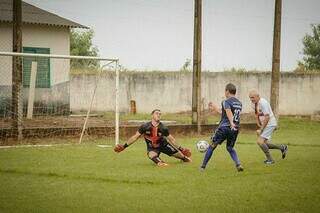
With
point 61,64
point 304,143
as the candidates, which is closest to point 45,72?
point 61,64

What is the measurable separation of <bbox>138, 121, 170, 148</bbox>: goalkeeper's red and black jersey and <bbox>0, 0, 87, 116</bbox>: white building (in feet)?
41.4

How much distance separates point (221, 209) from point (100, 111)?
2689cm

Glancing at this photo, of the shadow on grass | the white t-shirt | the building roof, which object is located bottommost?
the shadow on grass

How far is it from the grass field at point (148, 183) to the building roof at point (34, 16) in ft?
41.2

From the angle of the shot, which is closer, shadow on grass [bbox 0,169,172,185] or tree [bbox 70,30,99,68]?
shadow on grass [bbox 0,169,172,185]

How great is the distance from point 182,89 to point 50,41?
10.0 meters

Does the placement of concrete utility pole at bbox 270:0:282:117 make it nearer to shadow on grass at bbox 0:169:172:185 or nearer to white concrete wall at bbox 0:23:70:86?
white concrete wall at bbox 0:23:70:86

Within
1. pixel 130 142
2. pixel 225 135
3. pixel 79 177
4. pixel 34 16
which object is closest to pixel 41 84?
pixel 34 16

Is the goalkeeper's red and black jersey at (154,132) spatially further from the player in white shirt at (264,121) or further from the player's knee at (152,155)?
the player in white shirt at (264,121)

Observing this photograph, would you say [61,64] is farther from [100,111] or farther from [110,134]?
[110,134]

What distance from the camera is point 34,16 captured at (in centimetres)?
3047

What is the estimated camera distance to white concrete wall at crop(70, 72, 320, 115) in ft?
121

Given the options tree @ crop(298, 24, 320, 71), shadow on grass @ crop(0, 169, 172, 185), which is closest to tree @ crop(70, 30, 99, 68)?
tree @ crop(298, 24, 320, 71)

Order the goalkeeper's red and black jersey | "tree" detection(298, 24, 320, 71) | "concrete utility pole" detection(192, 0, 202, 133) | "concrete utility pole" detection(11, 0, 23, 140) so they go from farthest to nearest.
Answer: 1. "tree" detection(298, 24, 320, 71)
2. "concrete utility pole" detection(192, 0, 202, 133)
3. "concrete utility pole" detection(11, 0, 23, 140)
4. the goalkeeper's red and black jersey
